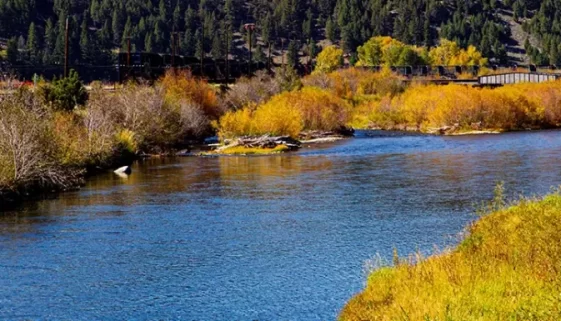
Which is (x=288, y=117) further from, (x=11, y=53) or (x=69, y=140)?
(x=11, y=53)

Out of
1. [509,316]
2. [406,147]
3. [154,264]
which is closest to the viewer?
[509,316]

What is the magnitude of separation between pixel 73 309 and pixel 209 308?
14.1 feet

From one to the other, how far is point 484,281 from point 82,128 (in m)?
49.5

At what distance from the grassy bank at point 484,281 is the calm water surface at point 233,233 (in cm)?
325

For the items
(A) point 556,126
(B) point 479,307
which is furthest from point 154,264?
(A) point 556,126

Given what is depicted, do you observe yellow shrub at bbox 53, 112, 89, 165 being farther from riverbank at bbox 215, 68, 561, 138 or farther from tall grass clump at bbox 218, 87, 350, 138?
riverbank at bbox 215, 68, 561, 138

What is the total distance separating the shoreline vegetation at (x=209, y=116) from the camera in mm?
53062

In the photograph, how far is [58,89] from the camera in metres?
75.5

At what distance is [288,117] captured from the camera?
93.4 m

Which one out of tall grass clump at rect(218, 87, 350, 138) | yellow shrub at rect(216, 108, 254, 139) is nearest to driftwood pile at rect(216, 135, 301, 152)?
yellow shrub at rect(216, 108, 254, 139)

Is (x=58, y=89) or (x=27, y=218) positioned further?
(x=58, y=89)

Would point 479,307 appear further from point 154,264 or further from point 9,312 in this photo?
point 154,264

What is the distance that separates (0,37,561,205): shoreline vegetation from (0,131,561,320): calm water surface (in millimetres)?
3147

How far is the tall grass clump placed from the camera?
89.1 m
